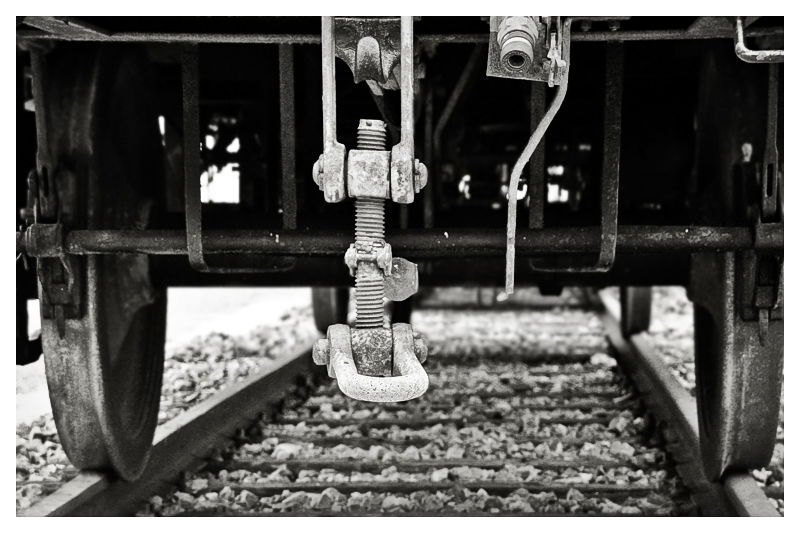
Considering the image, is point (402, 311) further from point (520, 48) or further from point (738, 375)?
point (520, 48)

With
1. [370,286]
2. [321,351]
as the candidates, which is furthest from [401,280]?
[321,351]

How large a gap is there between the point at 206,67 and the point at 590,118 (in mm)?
1734

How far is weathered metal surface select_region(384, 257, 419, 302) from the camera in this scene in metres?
1.82

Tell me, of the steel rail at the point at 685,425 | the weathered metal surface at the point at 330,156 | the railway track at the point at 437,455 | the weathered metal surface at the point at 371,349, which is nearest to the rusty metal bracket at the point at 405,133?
the weathered metal surface at the point at 330,156

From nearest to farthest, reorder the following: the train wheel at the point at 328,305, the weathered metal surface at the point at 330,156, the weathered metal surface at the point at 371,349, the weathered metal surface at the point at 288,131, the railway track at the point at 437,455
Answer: the weathered metal surface at the point at 330,156, the weathered metal surface at the point at 371,349, the weathered metal surface at the point at 288,131, the railway track at the point at 437,455, the train wheel at the point at 328,305

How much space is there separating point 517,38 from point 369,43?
36 cm

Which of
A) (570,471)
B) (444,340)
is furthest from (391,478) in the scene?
(444,340)

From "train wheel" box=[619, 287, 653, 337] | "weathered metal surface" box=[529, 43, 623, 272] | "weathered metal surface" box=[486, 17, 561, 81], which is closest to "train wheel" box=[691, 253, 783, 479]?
"weathered metal surface" box=[529, 43, 623, 272]

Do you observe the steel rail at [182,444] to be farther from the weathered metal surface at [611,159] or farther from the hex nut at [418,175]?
the weathered metal surface at [611,159]

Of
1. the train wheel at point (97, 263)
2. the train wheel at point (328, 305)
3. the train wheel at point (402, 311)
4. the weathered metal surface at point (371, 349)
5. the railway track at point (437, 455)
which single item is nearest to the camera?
the weathered metal surface at point (371, 349)

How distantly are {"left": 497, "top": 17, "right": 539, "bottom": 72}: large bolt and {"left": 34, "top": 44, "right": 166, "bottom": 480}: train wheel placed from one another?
4.81ft

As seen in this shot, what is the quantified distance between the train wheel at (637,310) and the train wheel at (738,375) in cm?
273

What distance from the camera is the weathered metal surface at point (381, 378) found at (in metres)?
1.50

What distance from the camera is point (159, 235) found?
7.37 ft
